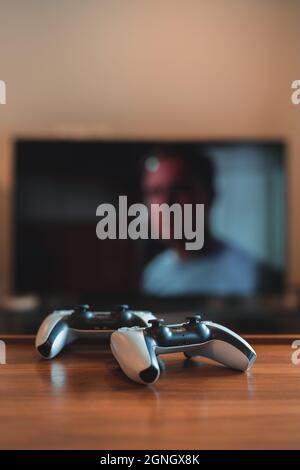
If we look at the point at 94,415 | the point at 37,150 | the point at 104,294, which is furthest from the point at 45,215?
the point at 94,415

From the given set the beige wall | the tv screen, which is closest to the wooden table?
the tv screen

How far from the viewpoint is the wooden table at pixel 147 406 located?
1.18ft

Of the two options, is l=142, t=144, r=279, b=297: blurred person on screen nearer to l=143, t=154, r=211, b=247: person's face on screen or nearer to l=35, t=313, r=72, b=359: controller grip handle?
l=143, t=154, r=211, b=247: person's face on screen

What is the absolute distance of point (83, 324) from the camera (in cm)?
68

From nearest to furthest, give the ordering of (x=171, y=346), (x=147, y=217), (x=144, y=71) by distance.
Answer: (x=171, y=346), (x=147, y=217), (x=144, y=71)

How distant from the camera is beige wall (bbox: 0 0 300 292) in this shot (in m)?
2.74

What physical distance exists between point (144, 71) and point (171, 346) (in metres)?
2.42

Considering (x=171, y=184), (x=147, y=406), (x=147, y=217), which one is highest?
(x=171, y=184)

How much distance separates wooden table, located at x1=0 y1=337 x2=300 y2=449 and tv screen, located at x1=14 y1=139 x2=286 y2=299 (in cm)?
189

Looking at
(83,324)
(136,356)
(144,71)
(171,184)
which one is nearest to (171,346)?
(136,356)

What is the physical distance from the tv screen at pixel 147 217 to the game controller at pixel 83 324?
1766 mm

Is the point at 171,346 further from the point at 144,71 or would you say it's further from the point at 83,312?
the point at 144,71

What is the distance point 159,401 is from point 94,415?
2.6 inches

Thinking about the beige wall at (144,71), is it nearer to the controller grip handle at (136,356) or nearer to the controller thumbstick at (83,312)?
the controller thumbstick at (83,312)
